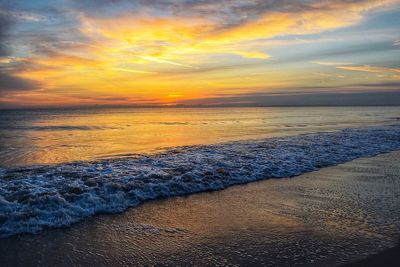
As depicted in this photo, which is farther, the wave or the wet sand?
the wave

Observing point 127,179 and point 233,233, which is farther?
→ point 127,179

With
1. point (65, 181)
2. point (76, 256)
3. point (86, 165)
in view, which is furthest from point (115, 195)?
point (86, 165)

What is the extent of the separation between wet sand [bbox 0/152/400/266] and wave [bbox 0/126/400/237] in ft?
2.17

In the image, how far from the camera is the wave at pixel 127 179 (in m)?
7.63

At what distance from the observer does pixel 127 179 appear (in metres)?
10.7

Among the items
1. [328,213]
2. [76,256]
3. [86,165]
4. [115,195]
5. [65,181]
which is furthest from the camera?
[86,165]

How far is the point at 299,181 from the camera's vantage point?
35.9 feet

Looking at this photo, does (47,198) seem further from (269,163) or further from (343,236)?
(269,163)

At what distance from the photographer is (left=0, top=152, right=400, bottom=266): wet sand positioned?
534 cm

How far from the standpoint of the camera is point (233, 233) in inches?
248

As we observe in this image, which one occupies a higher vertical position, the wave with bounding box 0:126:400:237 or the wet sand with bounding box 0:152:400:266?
the wave with bounding box 0:126:400:237

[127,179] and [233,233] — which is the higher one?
[127,179]

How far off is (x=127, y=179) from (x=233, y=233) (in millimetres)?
5332

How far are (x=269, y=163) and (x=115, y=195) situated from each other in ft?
23.3
